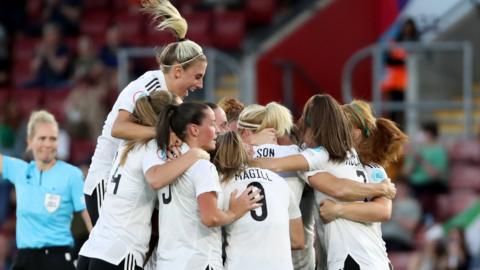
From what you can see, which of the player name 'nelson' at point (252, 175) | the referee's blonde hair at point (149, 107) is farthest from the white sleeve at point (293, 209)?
the referee's blonde hair at point (149, 107)

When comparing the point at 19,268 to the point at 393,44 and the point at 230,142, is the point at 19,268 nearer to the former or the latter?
the point at 230,142

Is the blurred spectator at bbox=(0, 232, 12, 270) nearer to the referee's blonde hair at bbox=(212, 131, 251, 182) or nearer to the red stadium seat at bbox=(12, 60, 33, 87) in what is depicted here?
the red stadium seat at bbox=(12, 60, 33, 87)

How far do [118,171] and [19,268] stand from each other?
1.64 metres

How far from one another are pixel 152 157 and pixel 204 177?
40 centimetres

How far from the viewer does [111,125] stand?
739 cm

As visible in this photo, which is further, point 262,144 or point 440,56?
point 440,56

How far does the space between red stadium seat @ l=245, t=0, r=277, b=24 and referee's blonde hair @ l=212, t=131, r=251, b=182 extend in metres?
10.2

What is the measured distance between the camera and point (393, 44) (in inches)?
547

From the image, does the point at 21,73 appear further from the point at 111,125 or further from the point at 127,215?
the point at 127,215

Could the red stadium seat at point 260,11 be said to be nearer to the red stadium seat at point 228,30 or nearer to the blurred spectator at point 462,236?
the red stadium seat at point 228,30

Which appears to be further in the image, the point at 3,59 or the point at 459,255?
the point at 3,59

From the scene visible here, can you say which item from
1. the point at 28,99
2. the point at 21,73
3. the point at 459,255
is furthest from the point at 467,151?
the point at 21,73

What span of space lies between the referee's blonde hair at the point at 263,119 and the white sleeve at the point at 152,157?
0.68 metres

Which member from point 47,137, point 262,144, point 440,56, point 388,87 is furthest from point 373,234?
point 440,56
